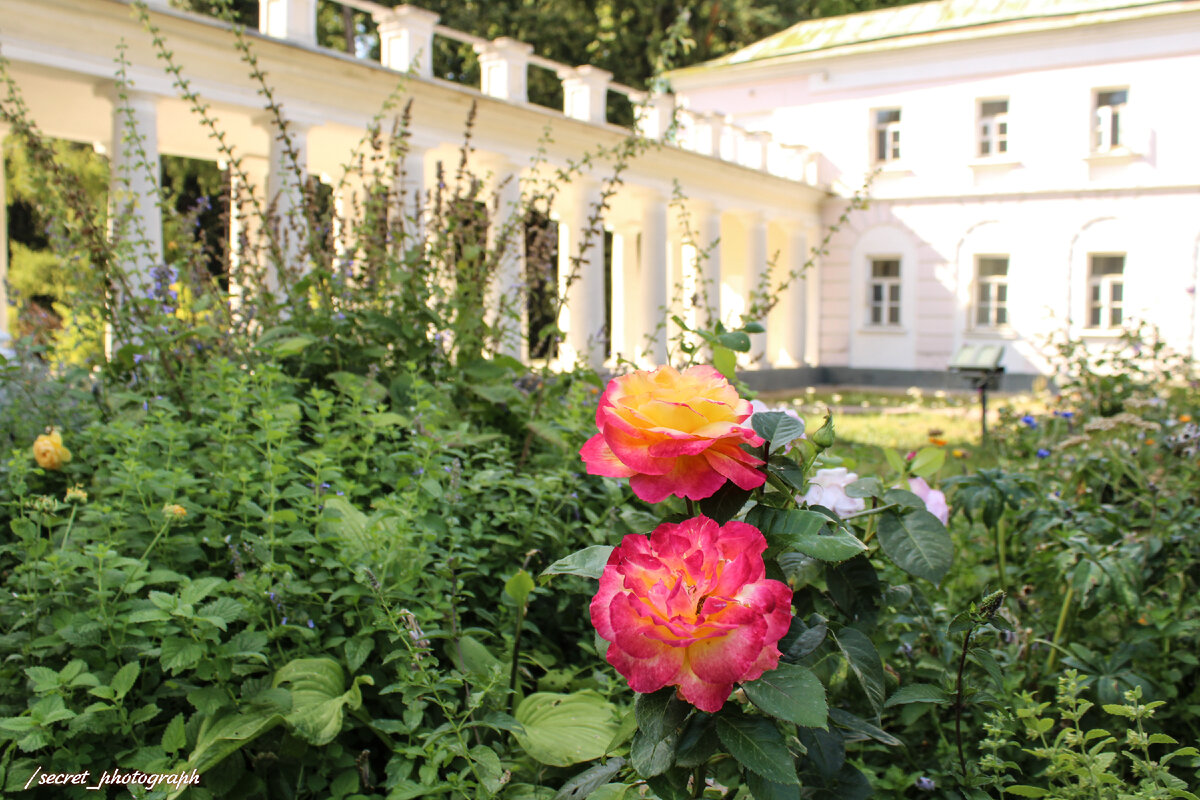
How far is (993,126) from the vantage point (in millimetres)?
19859

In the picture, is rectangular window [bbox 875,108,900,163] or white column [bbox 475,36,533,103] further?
rectangular window [bbox 875,108,900,163]

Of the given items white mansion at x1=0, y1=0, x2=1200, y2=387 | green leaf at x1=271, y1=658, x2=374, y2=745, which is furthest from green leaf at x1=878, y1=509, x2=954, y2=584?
white mansion at x1=0, y1=0, x2=1200, y2=387

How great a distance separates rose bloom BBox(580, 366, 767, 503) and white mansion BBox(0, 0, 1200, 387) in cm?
1172

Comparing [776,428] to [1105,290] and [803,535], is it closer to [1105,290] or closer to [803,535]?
[803,535]

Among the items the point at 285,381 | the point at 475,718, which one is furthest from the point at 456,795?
the point at 285,381

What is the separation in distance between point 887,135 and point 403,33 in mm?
13314

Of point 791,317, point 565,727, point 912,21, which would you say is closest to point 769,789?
point 565,727

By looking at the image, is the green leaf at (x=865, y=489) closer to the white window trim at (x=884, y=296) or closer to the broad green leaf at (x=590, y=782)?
the broad green leaf at (x=590, y=782)

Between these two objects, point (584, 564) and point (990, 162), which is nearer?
point (584, 564)

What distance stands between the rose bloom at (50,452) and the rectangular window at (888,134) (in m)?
20.8

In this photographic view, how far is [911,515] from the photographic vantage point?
4.73ft

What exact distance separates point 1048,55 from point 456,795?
21.0 metres

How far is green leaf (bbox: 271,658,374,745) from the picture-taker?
1.47 m

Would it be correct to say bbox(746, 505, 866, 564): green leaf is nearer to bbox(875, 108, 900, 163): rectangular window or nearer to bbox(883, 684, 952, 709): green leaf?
bbox(883, 684, 952, 709): green leaf
